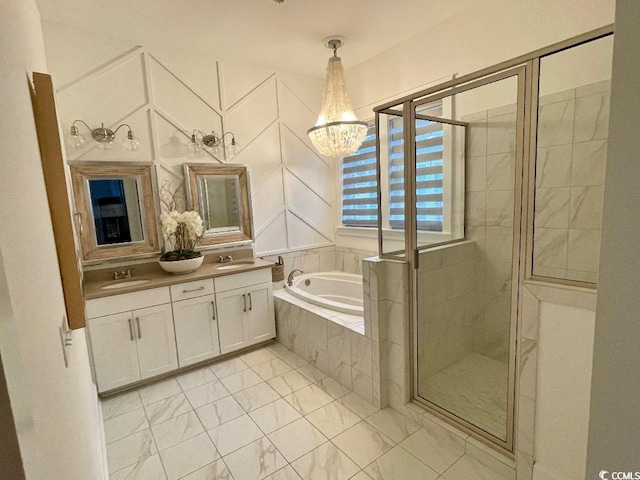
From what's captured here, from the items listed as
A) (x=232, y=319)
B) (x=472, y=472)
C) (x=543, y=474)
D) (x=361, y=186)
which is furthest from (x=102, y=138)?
(x=543, y=474)

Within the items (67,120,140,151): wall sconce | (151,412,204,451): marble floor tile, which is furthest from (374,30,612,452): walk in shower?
(67,120,140,151): wall sconce

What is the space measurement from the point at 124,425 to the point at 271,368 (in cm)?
111

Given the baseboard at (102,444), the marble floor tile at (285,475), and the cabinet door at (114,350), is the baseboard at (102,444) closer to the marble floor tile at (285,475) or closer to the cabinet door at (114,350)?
the cabinet door at (114,350)

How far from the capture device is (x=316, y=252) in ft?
13.1

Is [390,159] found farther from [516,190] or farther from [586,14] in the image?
[586,14]

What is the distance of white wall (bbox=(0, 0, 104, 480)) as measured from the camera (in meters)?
0.38

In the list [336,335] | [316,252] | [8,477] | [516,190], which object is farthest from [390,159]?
[8,477]

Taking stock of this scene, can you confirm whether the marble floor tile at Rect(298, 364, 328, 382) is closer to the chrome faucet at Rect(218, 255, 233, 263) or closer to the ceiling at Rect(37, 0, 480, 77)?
the chrome faucet at Rect(218, 255, 233, 263)

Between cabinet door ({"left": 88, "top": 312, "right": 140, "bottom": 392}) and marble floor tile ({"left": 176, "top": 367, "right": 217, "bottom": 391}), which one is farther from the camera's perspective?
marble floor tile ({"left": 176, "top": 367, "right": 217, "bottom": 391})

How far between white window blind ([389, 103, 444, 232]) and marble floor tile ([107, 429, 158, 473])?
7.01 ft

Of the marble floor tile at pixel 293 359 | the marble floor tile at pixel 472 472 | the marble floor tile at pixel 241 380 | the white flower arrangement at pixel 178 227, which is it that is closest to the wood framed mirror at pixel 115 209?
the white flower arrangement at pixel 178 227

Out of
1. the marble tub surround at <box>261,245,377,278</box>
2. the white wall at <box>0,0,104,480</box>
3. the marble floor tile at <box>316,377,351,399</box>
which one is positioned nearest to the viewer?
the white wall at <box>0,0,104,480</box>

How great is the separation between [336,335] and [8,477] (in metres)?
2.30

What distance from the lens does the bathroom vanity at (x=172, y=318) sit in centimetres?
242
